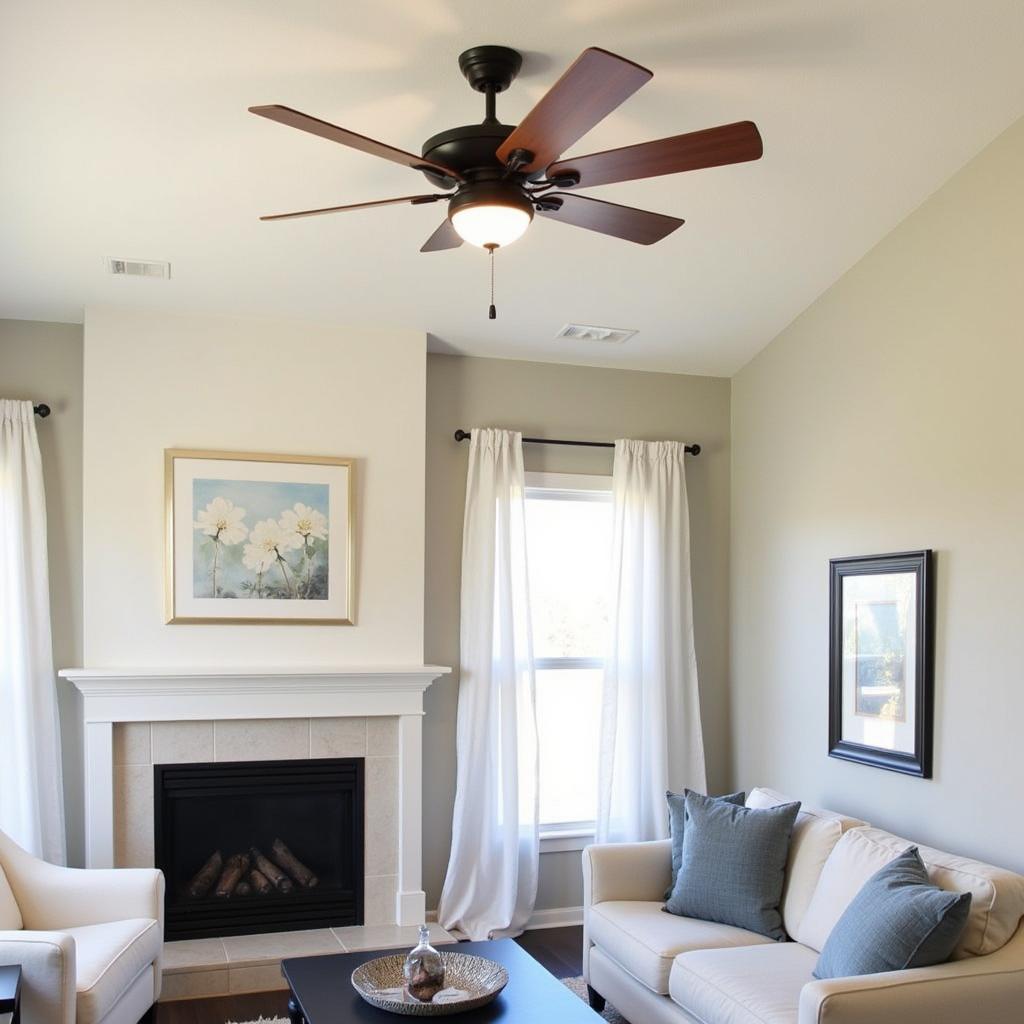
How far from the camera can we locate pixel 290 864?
15.9ft

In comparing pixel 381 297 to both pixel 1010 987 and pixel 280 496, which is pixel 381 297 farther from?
pixel 1010 987

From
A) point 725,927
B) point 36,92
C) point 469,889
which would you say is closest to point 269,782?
point 469,889

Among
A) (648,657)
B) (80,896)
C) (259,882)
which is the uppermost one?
(648,657)

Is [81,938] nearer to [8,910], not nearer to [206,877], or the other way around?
[8,910]

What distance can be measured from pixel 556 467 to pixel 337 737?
1.64 metres

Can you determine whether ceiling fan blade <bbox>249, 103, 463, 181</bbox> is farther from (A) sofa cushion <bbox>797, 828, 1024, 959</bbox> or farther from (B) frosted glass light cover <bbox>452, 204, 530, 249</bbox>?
(A) sofa cushion <bbox>797, 828, 1024, 959</bbox>

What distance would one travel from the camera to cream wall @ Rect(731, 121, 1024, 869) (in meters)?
3.79

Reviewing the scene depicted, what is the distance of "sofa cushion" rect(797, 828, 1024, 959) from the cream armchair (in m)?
2.17

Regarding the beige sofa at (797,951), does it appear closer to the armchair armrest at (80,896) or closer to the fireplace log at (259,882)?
the fireplace log at (259,882)

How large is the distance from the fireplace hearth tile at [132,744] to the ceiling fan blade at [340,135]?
9.33 ft

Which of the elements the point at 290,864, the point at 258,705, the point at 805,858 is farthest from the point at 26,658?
the point at 805,858

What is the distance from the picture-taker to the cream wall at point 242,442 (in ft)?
15.1

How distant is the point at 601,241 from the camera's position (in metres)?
4.39

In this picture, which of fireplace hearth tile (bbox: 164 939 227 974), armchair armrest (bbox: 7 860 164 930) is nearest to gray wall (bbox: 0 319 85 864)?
fireplace hearth tile (bbox: 164 939 227 974)
